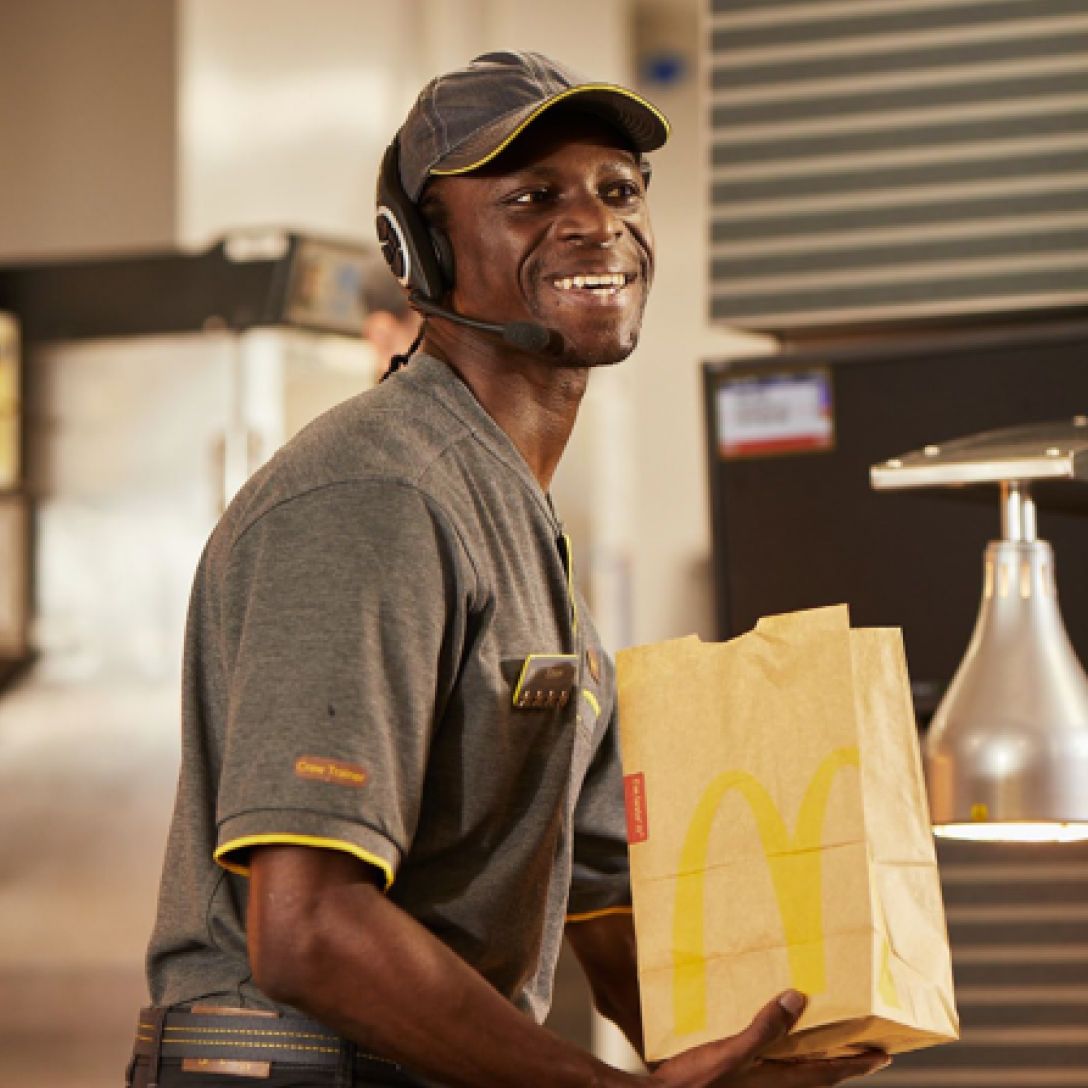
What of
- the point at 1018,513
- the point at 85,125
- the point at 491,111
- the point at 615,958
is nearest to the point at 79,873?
the point at 85,125

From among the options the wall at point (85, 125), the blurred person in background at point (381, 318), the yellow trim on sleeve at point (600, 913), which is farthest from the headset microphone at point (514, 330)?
the wall at point (85, 125)

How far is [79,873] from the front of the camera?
3941mm

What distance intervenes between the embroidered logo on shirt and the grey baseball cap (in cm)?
52

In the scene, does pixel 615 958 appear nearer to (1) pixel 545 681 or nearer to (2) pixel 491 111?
(1) pixel 545 681

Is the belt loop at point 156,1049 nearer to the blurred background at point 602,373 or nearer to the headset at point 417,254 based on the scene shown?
the headset at point 417,254

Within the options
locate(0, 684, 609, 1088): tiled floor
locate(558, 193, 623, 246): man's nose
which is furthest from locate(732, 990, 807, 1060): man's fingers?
locate(0, 684, 609, 1088): tiled floor

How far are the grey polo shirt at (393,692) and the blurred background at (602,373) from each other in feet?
2.72

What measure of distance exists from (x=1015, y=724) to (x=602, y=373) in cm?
414

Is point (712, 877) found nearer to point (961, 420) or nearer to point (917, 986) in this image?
point (917, 986)

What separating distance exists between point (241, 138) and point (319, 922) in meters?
3.37

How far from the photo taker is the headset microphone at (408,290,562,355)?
62.9 inches

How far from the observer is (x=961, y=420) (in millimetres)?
2395

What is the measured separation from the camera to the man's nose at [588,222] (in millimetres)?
1612

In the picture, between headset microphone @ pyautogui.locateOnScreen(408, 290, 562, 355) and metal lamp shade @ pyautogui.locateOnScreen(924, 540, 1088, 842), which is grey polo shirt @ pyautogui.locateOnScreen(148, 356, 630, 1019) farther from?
metal lamp shade @ pyautogui.locateOnScreen(924, 540, 1088, 842)
